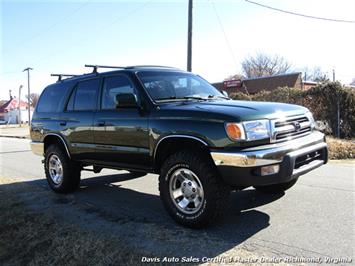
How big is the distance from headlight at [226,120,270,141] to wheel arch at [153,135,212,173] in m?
0.35

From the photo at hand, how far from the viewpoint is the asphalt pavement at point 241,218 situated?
4.05 metres

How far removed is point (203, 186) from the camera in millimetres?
4438

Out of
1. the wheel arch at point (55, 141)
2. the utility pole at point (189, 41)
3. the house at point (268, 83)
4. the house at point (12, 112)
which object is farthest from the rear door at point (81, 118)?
the house at point (12, 112)

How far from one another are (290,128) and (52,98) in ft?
15.1

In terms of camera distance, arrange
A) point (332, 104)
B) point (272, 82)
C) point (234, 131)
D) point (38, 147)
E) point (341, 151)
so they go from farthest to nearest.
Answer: point (272, 82)
point (332, 104)
point (341, 151)
point (38, 147)
point (234, 131)

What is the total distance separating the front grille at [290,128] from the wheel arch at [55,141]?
12.3 ft

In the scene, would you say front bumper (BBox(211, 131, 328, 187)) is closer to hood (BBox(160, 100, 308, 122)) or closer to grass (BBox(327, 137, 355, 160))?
hood (BBox(160, 100, 308, 122))

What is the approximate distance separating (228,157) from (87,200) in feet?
10.4

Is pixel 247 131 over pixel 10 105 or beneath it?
beneath

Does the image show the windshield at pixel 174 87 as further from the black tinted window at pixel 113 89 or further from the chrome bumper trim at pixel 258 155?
the chrome bumper trim at pixel 258 155

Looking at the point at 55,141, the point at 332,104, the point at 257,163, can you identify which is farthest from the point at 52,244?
the point at 332,104

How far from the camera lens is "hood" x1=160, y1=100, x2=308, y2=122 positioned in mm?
4309

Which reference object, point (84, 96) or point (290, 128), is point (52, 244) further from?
point (290, 128)

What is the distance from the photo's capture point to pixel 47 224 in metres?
5.25
